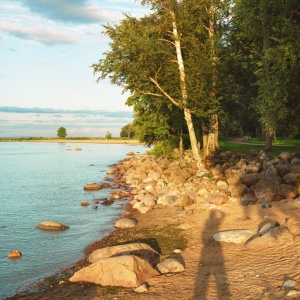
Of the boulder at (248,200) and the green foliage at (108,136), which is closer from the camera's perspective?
the boulder at (248,200)

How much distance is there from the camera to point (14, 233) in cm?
1764

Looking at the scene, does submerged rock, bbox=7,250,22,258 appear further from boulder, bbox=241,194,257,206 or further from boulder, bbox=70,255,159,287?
boulder, bbox=241,194,257,206

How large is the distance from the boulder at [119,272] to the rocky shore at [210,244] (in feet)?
0.11

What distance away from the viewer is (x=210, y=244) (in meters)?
12.9

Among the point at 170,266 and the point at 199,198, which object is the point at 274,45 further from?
the point at 170,266

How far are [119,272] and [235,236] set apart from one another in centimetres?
444

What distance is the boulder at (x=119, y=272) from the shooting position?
9.98 metres

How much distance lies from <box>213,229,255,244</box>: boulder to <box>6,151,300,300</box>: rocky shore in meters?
Answer: 0.03

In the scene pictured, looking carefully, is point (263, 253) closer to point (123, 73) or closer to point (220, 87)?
point (123, 73)

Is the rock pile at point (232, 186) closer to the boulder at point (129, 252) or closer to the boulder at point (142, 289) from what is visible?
the boulder at point (129, 252)

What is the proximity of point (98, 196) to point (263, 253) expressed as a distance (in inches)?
710

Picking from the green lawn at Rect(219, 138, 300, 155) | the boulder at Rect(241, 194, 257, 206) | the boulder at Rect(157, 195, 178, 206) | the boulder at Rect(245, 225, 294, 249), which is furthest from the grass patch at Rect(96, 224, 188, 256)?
the green lawn at Rect(219, 138, 300, 155)

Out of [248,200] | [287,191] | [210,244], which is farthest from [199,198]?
[210,244]

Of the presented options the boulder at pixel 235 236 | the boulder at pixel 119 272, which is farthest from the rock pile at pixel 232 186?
the boulder at pixel 119 272
